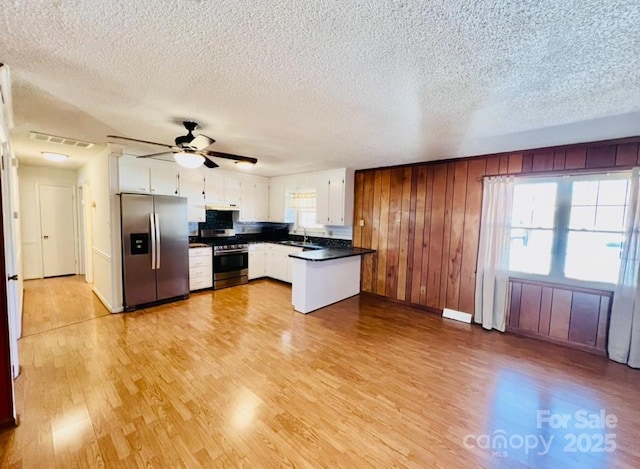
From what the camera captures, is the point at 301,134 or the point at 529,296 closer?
the point at 301,134

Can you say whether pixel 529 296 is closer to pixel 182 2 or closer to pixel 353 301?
pixel 353 301

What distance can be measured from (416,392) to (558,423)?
1.04 metres

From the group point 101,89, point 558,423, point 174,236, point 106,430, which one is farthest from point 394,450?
point 174,236

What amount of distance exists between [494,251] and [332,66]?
11.1 ft

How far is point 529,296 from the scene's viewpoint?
3.51m

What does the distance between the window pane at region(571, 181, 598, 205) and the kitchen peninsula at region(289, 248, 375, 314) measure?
2895 millimetres

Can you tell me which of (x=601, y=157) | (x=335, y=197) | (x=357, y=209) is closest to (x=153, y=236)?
(x=335, y=197)

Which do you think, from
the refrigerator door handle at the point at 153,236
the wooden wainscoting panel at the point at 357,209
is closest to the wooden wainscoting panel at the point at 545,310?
the wooden wainscoting panel at the point at 357,209

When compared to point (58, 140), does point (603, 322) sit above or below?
below

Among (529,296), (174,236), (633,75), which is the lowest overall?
(529,296)

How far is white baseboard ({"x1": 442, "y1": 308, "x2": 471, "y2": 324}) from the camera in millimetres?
3986

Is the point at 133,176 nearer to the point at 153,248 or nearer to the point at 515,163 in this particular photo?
the point at 153,248

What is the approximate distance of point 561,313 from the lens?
10.8ft

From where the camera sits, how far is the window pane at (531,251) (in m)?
3.44
